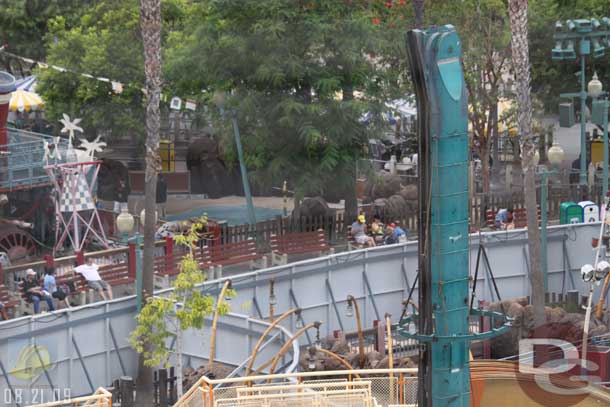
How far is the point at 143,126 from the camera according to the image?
154 ft

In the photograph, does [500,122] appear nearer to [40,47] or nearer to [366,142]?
[366,142]

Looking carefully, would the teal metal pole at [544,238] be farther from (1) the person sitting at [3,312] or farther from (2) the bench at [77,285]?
(1) the person sitting at [3,312]

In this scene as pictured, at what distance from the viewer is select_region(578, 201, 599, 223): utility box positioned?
3791 centimetres

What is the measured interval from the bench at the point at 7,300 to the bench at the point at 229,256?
15.9ft

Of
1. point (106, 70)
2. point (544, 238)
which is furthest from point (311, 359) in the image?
point (106, 70)

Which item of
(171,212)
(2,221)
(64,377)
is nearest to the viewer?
(64,377)

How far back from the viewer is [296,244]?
3562 centimetres

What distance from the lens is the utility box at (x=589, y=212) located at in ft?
124

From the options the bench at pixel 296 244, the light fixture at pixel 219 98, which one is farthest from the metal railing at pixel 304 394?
the light fixture at pixel 219 98

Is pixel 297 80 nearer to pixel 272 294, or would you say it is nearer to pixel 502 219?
pixel 502 219

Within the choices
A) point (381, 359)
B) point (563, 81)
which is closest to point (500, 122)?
point (563, 81)

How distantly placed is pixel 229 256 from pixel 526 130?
796 cm

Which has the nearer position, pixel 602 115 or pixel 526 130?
pixel 526 130

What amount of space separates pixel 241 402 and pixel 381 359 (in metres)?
8.76
